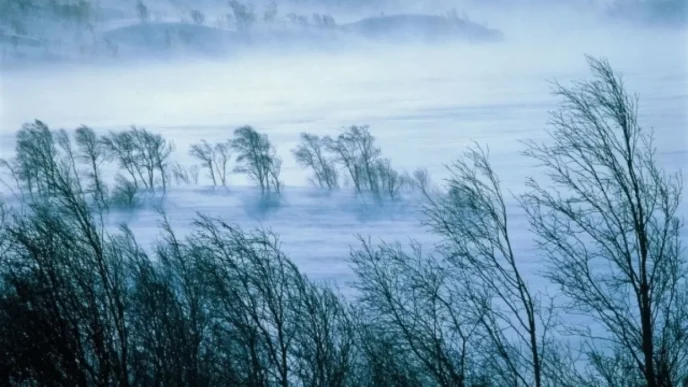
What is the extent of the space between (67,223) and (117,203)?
6104 mm

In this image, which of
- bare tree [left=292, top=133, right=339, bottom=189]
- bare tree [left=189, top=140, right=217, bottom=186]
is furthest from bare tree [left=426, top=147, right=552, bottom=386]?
bare tree [left=189, top=140, right=217, bottom=186]

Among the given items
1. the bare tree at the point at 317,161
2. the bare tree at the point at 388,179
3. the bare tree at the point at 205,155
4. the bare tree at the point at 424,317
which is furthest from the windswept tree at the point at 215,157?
the bare tree at the point at 424,317

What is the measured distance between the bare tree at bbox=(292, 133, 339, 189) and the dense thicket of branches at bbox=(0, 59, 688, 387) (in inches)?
279

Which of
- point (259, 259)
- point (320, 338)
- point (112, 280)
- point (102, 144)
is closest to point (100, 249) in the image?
point (112, 280)

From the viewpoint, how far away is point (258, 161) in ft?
41.6

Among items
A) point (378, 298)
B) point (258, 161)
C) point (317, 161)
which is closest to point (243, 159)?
point (258, 161)

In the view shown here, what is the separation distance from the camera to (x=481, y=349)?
15.2 feet

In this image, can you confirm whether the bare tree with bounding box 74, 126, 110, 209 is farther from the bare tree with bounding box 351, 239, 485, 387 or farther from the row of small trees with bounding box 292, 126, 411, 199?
the bare tree with bounding box 351, 239, 485, 387

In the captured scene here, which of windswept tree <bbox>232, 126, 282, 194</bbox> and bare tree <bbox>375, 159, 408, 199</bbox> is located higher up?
windswept tree <bbox>232, 126, 282, 194</bbox>

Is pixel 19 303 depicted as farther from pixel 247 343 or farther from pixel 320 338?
pixel 320 338

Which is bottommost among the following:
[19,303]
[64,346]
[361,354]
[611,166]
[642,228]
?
[361,354]

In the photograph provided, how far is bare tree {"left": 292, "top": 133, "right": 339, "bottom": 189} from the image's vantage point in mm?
12742

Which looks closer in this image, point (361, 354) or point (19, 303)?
point (19, 303)

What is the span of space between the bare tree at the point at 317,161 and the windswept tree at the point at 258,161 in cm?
46
